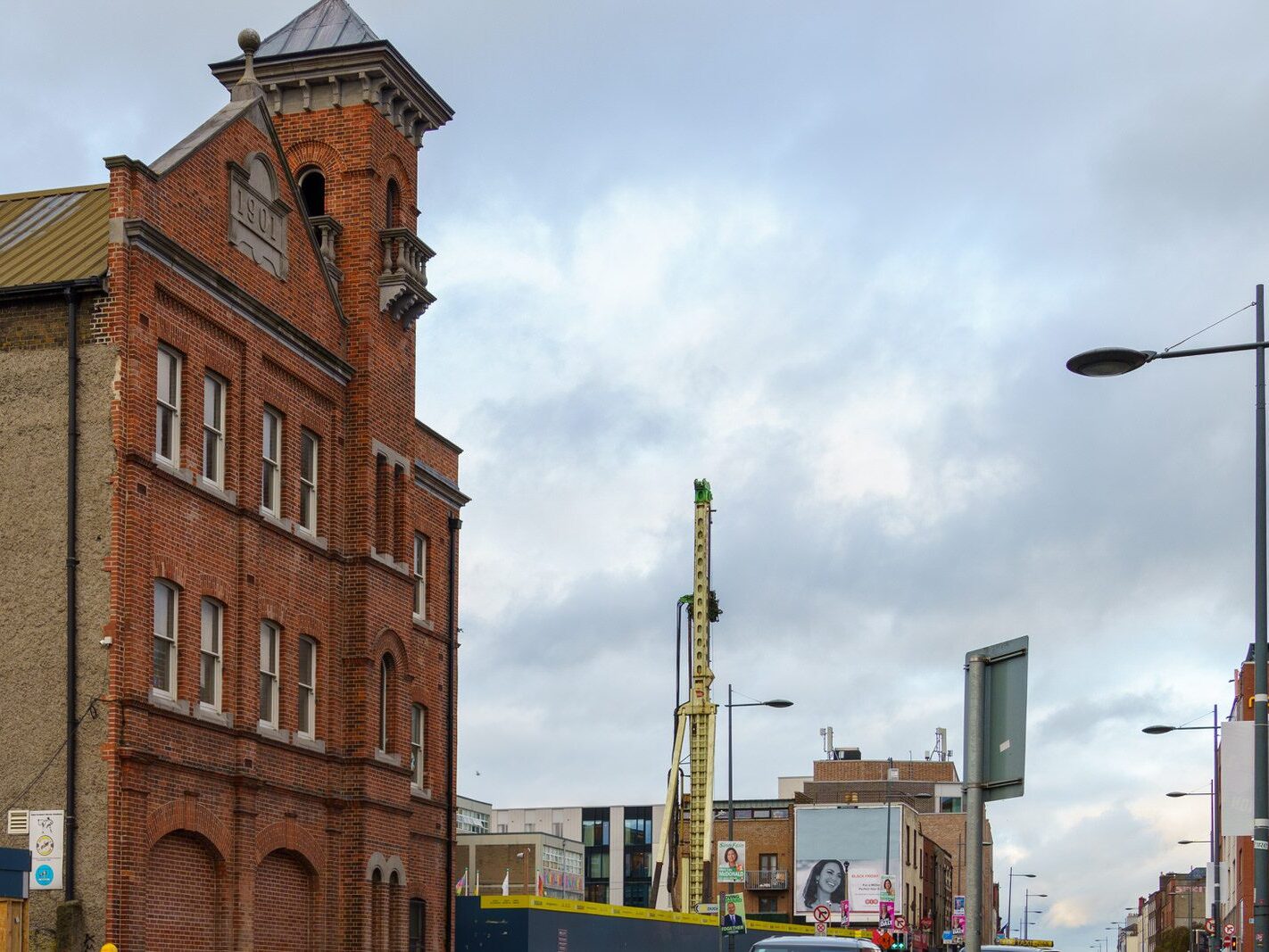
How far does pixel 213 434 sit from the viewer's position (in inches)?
1225

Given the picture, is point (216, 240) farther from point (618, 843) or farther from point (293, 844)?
point (618, 843)

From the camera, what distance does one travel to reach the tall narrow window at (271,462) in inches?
1296

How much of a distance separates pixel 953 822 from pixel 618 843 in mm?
27611

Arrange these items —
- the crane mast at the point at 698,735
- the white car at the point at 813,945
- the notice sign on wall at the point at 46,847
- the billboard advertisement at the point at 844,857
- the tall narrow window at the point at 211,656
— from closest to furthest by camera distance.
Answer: the notice sign on wall at the point at 46,847 → the white car at the point at 813,945 → the tall narrow window at the point at 211,656 → the crane mast at the point at 698,735 → the billboard advertisement at the point at 844,857

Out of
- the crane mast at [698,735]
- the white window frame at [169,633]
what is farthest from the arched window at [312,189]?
the crane mast at [698,735]

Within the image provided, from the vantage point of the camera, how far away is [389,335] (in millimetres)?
37469

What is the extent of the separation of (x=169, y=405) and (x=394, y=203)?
10297 millimetres

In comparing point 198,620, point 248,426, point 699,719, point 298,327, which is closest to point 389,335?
point 298,327

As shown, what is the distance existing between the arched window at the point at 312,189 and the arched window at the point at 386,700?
8.89 meters

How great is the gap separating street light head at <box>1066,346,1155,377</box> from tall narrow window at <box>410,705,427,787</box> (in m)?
24.0

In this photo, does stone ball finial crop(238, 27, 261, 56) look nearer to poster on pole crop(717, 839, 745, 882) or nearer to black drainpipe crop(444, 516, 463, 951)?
black drainpipe crop(444, 516, 463, 951)

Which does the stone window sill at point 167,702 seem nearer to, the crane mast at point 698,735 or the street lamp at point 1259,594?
the street lamp at point 1259,594

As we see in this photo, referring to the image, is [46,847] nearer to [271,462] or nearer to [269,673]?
[269,673]

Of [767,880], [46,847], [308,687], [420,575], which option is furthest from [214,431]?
[767,880]
